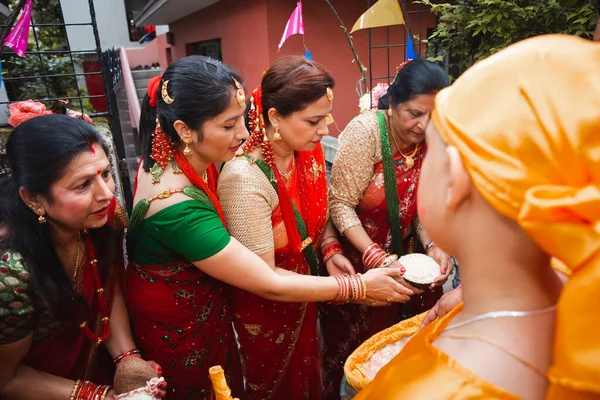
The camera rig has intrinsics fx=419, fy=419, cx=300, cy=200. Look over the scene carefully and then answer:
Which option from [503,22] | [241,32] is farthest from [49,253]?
[241,32]

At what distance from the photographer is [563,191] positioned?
23.6 inches

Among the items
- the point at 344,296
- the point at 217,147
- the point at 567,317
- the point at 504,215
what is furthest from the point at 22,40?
the point at 567,317

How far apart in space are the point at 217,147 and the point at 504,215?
116cm

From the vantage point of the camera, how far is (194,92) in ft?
5.13

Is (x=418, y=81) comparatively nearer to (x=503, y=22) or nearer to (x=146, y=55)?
(x=503, y=22)

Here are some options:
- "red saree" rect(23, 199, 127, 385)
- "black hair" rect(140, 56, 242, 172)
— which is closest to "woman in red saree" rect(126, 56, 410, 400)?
"black hair" rect(140, 56, 242, 172)

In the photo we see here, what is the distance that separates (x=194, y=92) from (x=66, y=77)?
7279 mm

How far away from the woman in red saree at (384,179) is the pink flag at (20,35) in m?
1.77

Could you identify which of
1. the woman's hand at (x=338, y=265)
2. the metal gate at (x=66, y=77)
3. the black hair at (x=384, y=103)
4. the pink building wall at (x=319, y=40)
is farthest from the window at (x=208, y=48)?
the woman's hand at (x=338, y=265)

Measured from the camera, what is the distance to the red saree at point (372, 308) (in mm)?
2297

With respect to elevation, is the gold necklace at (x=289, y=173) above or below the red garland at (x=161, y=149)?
below

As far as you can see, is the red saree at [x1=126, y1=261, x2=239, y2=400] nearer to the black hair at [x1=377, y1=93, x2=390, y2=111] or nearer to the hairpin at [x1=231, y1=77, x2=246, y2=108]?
the hairpin at [x1=231, y1=77, x2=246, y2=108]

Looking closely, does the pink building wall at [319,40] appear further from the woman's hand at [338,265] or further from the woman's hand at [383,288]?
the woman's hand at [383,288]

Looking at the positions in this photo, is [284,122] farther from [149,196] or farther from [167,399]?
[167,399]
